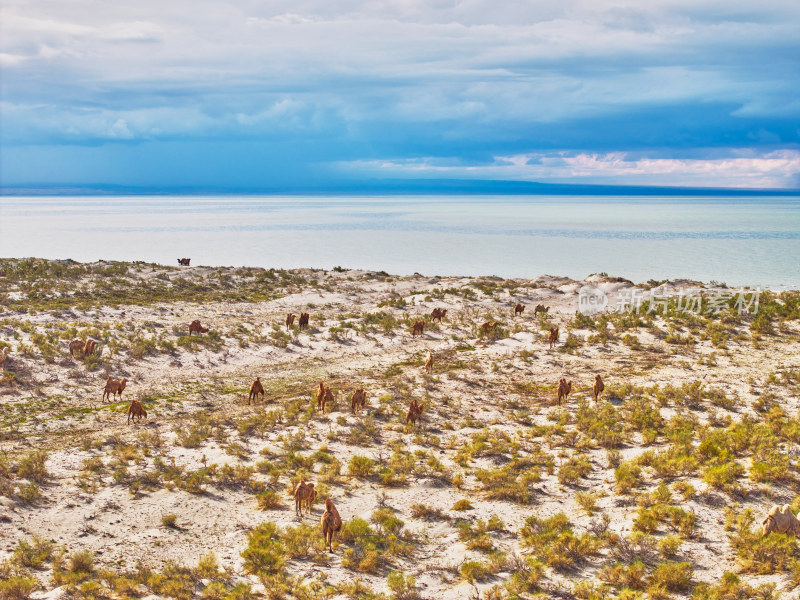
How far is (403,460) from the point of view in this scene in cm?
1439

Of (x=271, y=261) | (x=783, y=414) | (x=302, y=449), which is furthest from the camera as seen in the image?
(x=271, y=261)

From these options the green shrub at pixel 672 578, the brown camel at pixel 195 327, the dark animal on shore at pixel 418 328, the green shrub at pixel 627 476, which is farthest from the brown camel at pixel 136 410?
the dark animal on shore at pixel 418 328

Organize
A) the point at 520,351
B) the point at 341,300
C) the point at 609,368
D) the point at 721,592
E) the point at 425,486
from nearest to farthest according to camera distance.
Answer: the point at 721,592
the point at 425,486
the point at 609,368
the point at 520,351
the point at 341,300

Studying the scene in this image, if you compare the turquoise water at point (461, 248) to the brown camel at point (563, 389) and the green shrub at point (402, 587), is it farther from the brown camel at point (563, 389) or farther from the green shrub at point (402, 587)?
the green shrub at point (402, 587)

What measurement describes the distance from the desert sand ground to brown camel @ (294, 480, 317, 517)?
0.21m

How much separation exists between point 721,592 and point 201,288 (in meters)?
37.4

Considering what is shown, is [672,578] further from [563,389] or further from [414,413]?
[563,389]

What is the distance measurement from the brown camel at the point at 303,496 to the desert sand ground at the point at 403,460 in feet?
0.67

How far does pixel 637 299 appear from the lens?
35031 mm

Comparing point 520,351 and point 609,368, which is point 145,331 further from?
point 609,368

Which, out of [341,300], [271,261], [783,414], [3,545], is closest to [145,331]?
[341,300]

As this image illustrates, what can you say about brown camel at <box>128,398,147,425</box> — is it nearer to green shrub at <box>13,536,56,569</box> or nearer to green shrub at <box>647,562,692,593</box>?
green shrub at <box>13,536,56,569</box>

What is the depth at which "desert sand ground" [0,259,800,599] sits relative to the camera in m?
10.1

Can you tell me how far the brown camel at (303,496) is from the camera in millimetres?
12008
